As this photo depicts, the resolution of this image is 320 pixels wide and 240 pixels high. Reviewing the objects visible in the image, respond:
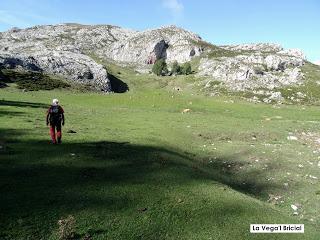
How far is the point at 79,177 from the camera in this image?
20297 mm

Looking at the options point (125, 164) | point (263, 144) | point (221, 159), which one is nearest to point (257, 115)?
point (263, 144)

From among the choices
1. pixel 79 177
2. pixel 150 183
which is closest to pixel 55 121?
pixel 79 177

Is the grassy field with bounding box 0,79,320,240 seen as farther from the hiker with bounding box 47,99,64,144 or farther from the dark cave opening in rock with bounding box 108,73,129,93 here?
the dark cave opening in rock with bounding box 108,73,129,93

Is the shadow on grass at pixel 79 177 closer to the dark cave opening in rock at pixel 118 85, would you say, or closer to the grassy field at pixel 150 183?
the grassy field at pixel 150 183

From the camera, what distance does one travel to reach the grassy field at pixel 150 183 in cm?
1609

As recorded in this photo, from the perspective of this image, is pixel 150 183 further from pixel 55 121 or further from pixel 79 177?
pixel 55 121

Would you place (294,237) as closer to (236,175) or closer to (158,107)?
(236,175)

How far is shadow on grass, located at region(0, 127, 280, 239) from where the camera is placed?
52.7 feet

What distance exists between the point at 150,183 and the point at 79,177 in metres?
3.88

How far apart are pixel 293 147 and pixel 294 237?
73.2 ft

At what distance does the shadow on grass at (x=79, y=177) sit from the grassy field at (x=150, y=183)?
2.0 inches

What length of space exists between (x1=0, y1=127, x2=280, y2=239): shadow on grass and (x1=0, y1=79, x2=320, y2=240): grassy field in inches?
2.0

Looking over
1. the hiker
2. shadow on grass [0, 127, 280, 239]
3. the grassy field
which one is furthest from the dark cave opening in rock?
the hiker

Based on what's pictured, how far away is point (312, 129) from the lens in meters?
51.6
